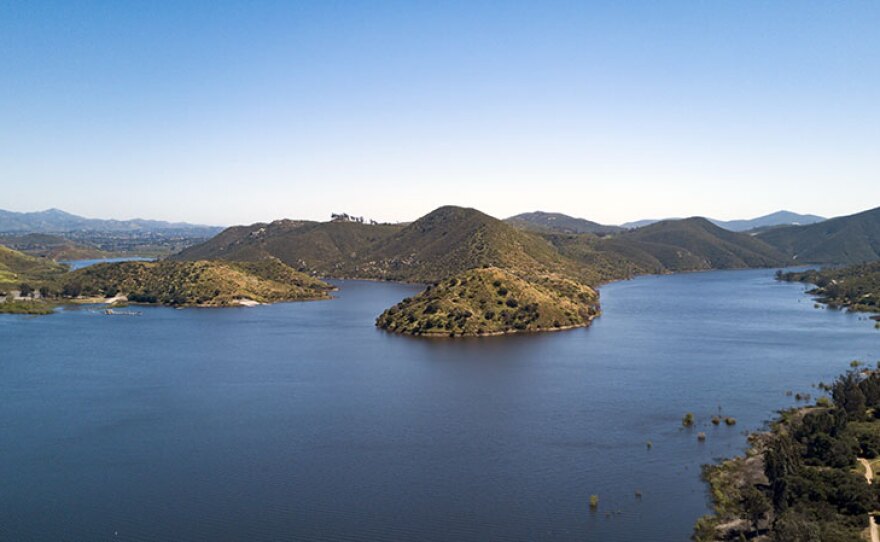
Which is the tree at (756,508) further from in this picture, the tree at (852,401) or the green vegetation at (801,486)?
the tree at (852,401)

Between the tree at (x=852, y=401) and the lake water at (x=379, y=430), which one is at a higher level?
the tree at (x=852, y=401)

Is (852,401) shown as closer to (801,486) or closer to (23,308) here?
(801,486)

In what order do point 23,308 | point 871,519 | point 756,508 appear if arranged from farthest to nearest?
point 23,308 → point 756,508 → point 871,519

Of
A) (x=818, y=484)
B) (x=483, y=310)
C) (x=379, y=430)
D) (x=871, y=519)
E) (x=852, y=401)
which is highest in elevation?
(x=483, y=310)

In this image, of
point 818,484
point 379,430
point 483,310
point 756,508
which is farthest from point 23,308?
point 818,484

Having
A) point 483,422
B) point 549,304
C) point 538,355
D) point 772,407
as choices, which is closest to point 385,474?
point 483,422

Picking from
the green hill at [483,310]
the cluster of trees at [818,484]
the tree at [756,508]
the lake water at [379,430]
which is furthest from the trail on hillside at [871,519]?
the green hill at [483,310]
